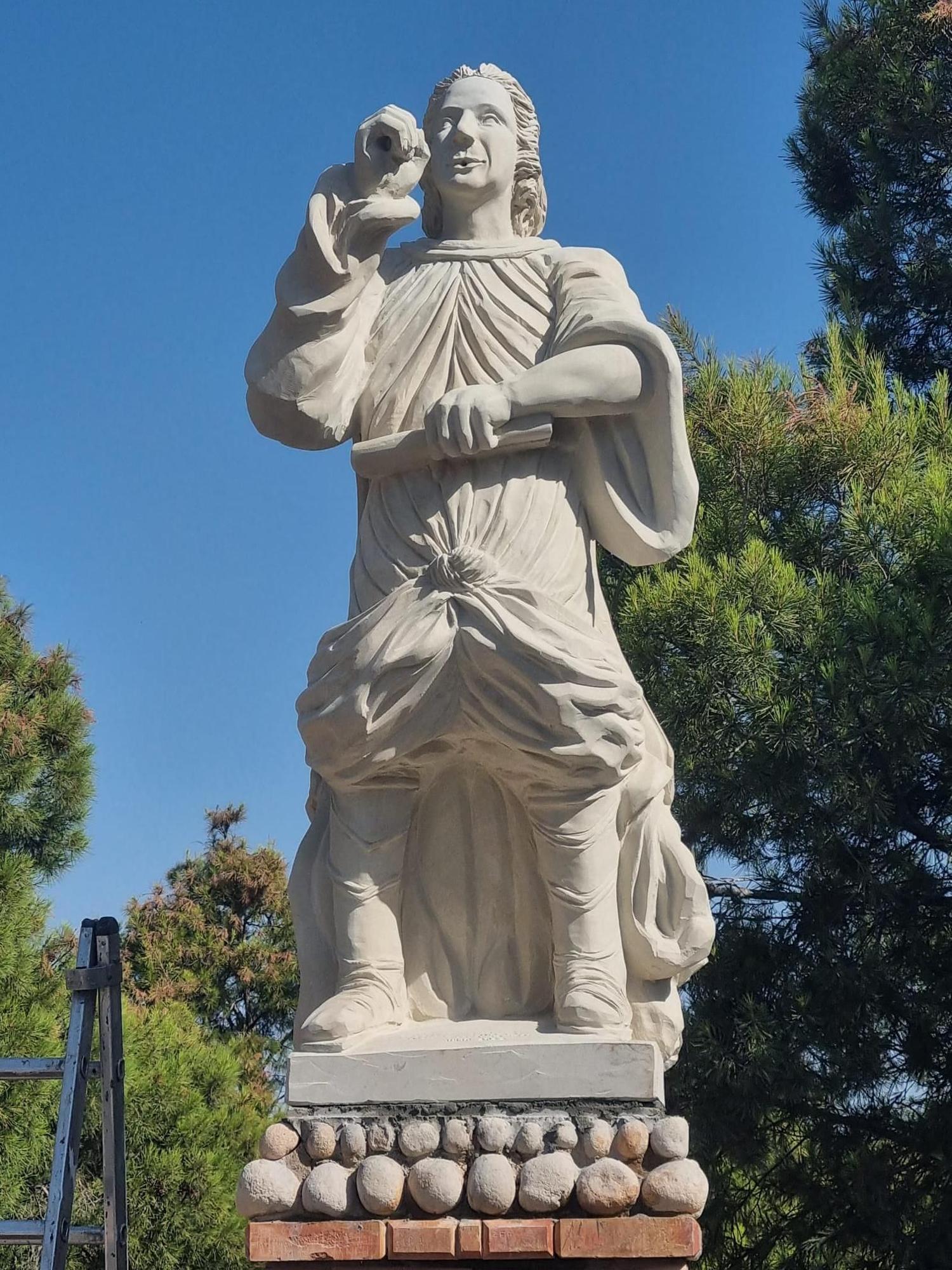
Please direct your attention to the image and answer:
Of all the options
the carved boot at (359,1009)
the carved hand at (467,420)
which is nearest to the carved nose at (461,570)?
the carved hand at (467,420)

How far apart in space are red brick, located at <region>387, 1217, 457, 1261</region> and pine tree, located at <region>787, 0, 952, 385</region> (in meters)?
10.2

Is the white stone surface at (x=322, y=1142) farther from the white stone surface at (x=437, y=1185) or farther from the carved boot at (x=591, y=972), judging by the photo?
the carved boot at (x=591, y=972)

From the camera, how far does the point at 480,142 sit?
481 cm

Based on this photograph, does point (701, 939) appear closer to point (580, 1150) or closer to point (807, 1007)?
point (580, 1150)

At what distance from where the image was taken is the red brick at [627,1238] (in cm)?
379

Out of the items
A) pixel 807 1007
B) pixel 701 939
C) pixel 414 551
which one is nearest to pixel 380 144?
pixel 414 551

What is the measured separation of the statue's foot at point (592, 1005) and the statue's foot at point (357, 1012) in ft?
1.34

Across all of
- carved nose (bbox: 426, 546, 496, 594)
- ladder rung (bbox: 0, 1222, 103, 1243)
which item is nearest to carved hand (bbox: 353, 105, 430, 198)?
carved nose (bbox: 426, 546, 496, 594)

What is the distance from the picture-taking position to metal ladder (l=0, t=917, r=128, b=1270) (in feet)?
13.8

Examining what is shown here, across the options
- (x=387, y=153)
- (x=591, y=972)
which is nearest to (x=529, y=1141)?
(x=591, y=972)

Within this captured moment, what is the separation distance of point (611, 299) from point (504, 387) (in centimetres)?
44

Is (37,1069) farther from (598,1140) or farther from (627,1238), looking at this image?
(627,1238)

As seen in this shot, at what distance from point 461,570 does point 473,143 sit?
52.6 inches

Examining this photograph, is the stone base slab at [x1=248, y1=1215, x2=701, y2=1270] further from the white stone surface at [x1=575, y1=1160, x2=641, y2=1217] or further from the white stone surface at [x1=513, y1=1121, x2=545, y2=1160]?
the white stone surface at [x1=513, y1=1121, x2=545, y2=1160]
